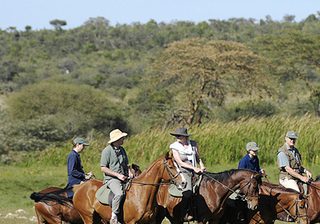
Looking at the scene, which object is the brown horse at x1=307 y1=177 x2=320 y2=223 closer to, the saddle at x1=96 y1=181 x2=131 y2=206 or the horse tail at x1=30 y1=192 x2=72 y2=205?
the saddle at x1=96 y1=181 x2=131 y2=206

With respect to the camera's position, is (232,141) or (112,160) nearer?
(112,160)

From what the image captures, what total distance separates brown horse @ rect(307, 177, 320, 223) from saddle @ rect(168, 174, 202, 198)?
86.4 inches

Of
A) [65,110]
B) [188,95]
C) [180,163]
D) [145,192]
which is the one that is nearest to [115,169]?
[145,192]

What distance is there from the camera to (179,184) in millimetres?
13953

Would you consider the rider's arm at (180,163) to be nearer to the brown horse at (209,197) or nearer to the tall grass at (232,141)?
the brown horse at (209,197)

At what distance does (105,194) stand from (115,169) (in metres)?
0.50

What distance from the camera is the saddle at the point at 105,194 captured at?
1416 centimetres

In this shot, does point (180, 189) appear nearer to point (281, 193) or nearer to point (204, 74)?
point (281, 193)

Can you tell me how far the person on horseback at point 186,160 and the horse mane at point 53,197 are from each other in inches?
95.7

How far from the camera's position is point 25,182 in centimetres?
2809

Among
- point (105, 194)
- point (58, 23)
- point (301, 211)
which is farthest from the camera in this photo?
point (58, 23)

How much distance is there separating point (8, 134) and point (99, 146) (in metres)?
7.99

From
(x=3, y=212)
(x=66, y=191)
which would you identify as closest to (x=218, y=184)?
(x=66, y=191)

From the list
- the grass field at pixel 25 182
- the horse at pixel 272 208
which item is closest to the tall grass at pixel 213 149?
the grass field at pixel 25 182
